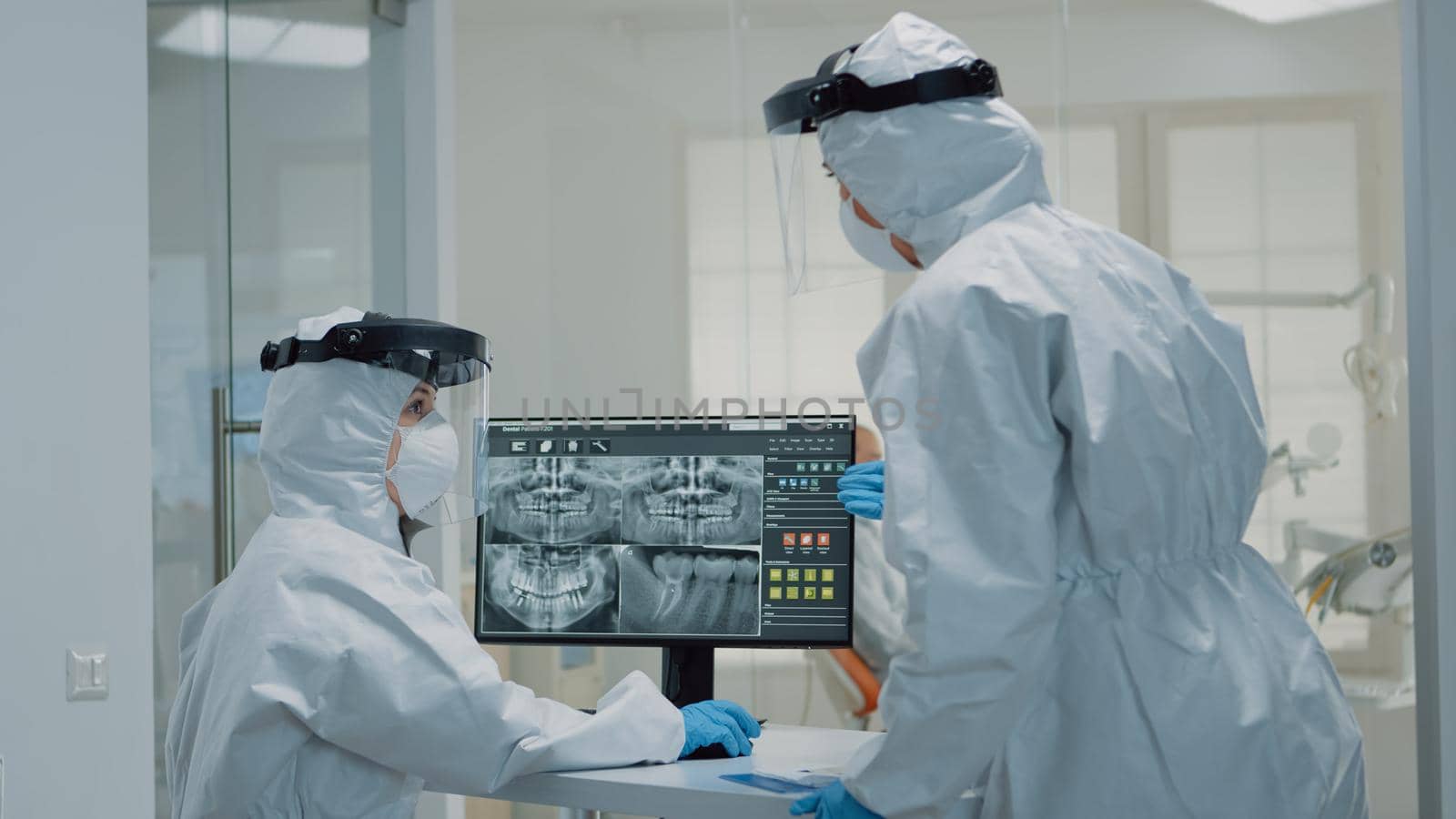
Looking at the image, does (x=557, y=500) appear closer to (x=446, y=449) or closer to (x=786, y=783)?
(x=446, y=449)

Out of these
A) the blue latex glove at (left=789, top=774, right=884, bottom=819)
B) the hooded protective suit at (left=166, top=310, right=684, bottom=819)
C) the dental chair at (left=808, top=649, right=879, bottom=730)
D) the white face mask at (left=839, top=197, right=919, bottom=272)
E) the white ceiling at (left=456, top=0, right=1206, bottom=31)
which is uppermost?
the white ceiling at (left=456, top=0, right=1206, bottom=31)

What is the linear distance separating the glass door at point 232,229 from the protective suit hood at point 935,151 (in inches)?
63.5

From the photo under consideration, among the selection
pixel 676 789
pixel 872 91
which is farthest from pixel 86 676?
pixel 872 91

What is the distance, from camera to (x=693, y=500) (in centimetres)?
205

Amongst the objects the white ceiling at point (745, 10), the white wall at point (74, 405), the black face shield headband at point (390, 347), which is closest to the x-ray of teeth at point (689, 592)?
the black face shield headband at point (390, 347)

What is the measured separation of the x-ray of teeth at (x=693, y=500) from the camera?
2035mm

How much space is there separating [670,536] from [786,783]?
0.53 meters

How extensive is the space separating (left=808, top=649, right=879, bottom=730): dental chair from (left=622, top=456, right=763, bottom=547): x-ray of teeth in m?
1.20

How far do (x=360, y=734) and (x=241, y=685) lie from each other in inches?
6.1

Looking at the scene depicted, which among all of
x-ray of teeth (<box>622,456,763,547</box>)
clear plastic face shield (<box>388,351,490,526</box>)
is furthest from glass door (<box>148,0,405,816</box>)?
x-ray of teeth (<box>622,456,763,547</box>)

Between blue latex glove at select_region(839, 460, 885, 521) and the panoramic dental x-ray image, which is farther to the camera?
the panoramic dental x-ray image

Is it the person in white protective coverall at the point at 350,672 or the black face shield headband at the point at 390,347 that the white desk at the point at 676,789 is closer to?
the person in white protective coverall at the point at 350,672

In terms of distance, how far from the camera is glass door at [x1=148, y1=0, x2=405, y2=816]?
8.36 ft

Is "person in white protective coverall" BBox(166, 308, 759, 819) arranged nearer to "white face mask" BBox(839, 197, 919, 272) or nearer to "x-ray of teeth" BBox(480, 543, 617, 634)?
"x-ray of teeth" BBox(480, 543, 617, 634)
